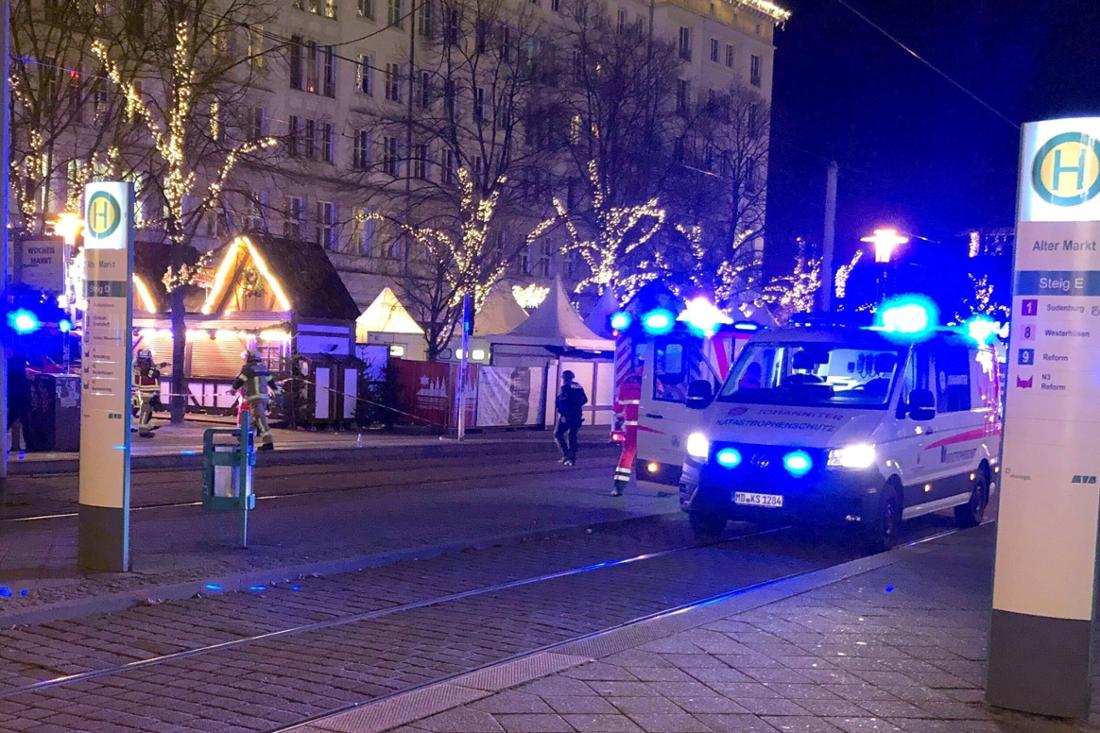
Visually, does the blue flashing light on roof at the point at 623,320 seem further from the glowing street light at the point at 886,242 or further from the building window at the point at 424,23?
the building window at the point at 424,23

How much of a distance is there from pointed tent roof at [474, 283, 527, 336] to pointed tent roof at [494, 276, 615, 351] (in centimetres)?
186

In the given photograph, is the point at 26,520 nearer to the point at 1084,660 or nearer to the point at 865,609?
the point at 865,609

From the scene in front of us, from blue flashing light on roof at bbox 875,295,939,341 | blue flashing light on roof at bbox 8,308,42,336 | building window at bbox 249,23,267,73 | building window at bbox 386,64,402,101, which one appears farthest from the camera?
building window at bbox 386,64,402,101

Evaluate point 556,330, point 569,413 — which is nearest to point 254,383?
point 569,413

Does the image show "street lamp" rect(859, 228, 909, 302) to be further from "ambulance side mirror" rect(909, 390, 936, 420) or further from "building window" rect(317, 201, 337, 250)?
"building window" rect(317, 201, 337, 250)

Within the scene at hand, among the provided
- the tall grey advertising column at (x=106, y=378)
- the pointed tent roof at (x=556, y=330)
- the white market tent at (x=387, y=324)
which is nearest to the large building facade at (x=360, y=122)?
the white market tent at (x=387, y=324)

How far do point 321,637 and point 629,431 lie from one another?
861 cm

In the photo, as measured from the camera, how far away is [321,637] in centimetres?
773

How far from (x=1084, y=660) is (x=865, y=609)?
292 cm

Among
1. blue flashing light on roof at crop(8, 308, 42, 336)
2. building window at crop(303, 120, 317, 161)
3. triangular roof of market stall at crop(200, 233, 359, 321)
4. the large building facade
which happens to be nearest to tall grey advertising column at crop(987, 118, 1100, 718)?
blue flashing light on roof at crop(8, 308, 42, 336)

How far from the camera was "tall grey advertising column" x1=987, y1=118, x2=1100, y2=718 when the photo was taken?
5840 millimetres

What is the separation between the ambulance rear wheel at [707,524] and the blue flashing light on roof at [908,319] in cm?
276

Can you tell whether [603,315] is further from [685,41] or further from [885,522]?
[685,41]

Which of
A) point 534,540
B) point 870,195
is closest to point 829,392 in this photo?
point 534,540
